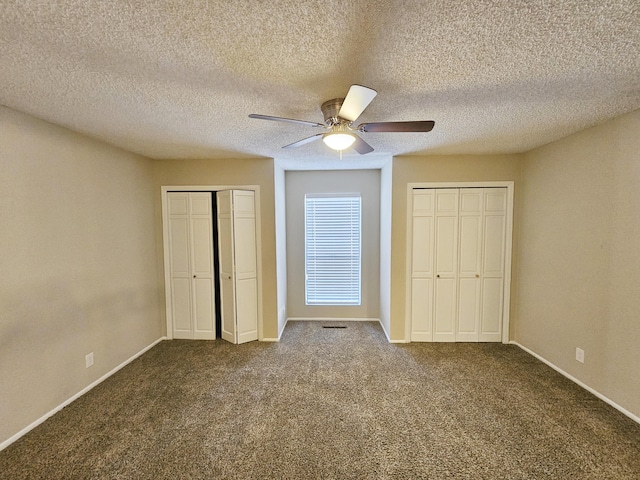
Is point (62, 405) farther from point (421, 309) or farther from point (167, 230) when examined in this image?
point (421, 309)

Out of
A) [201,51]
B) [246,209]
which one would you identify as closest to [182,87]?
[201,51]

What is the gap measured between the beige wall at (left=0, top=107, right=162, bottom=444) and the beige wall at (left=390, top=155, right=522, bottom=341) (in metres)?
3.31

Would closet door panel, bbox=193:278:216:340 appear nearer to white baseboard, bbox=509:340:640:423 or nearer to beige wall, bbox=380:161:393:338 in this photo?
beige wall, bbox=380:161:393:338

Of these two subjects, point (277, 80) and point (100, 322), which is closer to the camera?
point (277, 80)

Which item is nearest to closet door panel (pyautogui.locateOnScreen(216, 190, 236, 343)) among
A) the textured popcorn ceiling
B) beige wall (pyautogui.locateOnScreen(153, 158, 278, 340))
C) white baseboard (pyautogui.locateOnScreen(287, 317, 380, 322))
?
beige wall (pyautogui.locateOnScreen(153, 158, 278, 340))

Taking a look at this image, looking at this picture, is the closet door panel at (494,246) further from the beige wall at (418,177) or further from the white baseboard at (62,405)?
the white baseboard at (62,405)

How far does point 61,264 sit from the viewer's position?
2363 millimetres

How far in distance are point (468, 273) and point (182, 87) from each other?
12.2 feet

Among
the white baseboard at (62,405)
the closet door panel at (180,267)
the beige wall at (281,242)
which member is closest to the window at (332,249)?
the beige wall at (281,242)

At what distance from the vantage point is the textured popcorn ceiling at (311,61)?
116 cm

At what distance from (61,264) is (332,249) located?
3239 millimetres

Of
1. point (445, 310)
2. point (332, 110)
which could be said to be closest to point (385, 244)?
point (445, 310)

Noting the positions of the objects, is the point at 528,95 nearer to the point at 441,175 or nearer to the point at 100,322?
the point at 441,175

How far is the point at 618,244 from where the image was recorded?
2262mm
